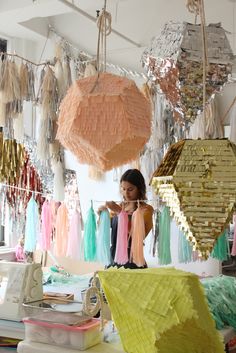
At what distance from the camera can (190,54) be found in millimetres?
1431

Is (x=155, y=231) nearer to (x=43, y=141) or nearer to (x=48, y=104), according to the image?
(x=43, y=141)

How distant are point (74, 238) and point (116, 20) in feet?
7.18

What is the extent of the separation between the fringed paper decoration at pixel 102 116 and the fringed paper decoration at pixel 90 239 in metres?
2.01

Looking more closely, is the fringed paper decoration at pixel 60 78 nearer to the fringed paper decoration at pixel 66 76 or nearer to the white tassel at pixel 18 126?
the fringed paper decoration at pixel 66 76

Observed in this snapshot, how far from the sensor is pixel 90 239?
11.3ft

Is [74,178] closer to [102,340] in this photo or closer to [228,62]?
[102,340]

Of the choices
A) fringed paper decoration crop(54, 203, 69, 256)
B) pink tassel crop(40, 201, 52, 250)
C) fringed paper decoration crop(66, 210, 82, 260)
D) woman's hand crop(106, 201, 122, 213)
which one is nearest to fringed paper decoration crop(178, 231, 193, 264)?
woman's hand crop(106, 201, 122, 213)

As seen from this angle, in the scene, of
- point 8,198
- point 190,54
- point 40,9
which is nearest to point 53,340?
point 190,54

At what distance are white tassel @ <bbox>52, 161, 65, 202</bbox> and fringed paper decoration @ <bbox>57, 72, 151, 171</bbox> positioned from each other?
2.49 m

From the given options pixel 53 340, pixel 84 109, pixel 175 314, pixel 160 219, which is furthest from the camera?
pixel 160 219

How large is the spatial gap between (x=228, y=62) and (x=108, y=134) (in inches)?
16.3

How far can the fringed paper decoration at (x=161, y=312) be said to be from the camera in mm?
1235

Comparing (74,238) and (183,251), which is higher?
(74,238)

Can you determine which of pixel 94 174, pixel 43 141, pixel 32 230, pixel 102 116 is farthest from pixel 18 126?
pixel 102 116
